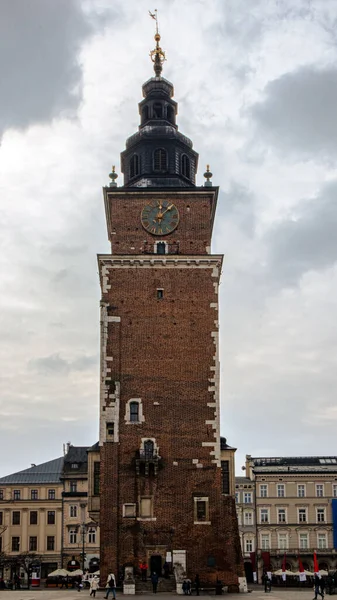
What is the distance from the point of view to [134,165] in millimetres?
50094

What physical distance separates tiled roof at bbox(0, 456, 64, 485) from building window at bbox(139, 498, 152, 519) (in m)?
39.3

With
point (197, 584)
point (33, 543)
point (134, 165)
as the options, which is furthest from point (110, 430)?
point (33, 543)

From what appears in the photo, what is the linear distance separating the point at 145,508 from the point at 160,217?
16.4 metres

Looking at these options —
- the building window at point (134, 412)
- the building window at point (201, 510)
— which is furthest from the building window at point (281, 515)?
the building window at point (134, 412)

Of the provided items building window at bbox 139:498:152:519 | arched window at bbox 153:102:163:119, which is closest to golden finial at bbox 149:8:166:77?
arched window at bbox 153:102:163:119

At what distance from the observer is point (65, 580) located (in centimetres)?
6072

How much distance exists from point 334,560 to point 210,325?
132 feet

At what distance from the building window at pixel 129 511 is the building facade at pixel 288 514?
37.2m


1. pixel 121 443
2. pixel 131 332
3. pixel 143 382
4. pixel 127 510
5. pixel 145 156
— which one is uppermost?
pixel 145 156

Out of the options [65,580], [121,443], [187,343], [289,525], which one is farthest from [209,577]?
[289,525]

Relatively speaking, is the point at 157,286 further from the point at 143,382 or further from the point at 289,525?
the point at 289,525

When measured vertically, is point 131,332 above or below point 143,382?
above

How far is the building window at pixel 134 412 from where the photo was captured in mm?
44219

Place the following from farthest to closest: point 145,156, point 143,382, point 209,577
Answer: point 145,156 → point 143,382 → point 209,577
